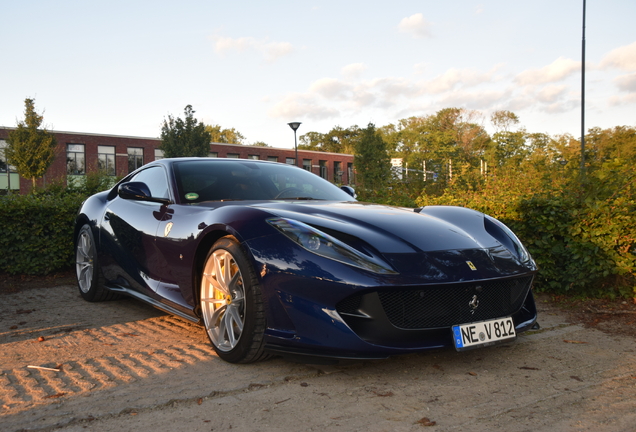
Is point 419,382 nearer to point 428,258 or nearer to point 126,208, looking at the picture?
point 428,258

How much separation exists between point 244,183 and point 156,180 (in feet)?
2.83

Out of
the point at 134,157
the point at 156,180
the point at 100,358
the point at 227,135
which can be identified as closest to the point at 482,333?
the point at 100,358

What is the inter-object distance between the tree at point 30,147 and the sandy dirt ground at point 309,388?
1426 inches

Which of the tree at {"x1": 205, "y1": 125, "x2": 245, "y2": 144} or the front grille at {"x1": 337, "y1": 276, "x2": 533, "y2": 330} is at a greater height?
the tree at {"x1": 205, "y1": 125, "x2": 245, "y2": 144}

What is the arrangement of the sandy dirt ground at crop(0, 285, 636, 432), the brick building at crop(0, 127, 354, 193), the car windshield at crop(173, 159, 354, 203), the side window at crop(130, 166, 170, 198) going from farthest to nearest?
the brick building at crop(0, 127, 354, 193)
the side window at crop(130, 166, 170, 198)
the car windshield at crop(173, 159, 354, 203)
the sandy dirt ground at crop(0, 285, 636, 432)

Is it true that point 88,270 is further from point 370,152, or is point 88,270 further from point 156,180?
point 370,152

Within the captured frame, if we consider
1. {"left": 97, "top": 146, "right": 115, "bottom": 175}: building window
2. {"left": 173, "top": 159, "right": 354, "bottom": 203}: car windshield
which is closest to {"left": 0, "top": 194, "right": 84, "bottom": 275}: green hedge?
{"left": 173, "top": 159, "right": 354, "bottom": 203}: car windshield

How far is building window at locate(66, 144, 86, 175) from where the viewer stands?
43625 mm

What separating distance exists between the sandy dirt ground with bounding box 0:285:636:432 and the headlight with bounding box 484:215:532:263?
643 mm

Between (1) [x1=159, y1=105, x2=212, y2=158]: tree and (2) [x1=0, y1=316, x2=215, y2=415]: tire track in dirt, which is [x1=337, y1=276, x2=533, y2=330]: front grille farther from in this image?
(1) [x1=159, y1=105, x2=212, y2=158]: tree

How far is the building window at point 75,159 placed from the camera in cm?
4362

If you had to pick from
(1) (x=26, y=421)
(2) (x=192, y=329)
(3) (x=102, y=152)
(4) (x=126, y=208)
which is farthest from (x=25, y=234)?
(3) (x=102, y=152)

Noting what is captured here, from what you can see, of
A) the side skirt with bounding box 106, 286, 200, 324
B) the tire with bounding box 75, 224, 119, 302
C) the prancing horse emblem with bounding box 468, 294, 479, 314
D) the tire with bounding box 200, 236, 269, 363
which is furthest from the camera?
the tire with bounding box 75, 224, 119, 302

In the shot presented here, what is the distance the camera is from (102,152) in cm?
4509
